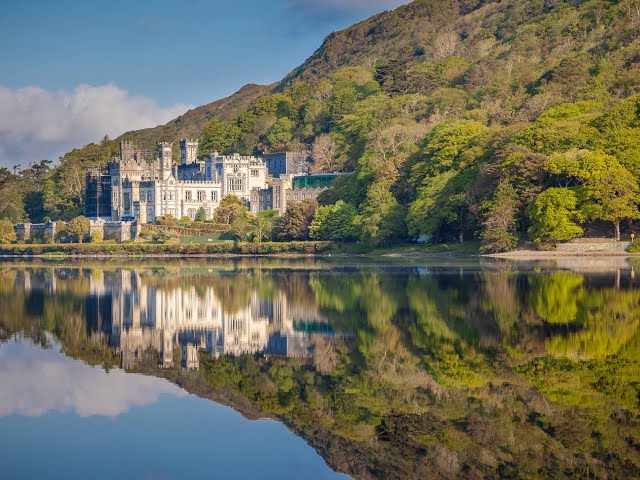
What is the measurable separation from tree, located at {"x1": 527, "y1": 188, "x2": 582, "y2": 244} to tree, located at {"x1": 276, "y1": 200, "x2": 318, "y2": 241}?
3662 centimetres

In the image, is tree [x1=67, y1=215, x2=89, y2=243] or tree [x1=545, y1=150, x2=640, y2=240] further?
tree [x1=67, y1=215, x2=89, y2=243]

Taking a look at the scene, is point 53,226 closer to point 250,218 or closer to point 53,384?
point 250,218

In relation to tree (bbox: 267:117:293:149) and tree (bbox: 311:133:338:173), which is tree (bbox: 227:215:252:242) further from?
tree (bbox: 267:117:293:149)

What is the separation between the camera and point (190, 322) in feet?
126

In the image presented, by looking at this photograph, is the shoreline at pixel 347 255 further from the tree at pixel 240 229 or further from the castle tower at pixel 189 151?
the castle tower at pixel 189 151

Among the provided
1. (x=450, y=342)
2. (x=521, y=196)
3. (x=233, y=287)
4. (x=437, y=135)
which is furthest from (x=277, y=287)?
(x=437, y=135)

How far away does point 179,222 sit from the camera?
133 metres

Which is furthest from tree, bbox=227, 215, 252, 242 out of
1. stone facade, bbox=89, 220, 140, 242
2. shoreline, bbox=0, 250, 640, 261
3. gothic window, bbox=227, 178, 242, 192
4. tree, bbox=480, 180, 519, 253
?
tree, bbox=480, 180, 519, 253

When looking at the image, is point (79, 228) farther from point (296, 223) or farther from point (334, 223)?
point (334, 223)

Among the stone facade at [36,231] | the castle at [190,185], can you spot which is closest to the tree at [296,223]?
the castle at [190,185]

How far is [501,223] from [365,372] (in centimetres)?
5588

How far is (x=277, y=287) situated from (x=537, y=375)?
30.9 m

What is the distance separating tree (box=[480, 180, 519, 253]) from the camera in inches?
3150

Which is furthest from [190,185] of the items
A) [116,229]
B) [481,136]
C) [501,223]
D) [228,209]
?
[501,223]
